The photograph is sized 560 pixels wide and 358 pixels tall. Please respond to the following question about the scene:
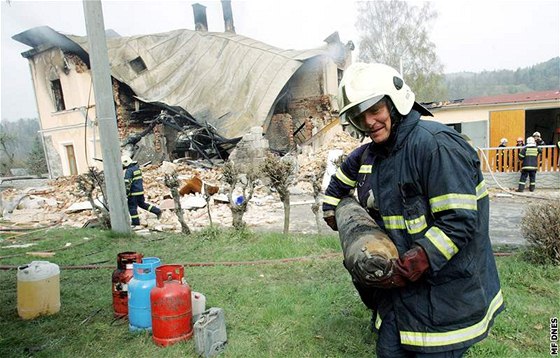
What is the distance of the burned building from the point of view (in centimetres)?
1681

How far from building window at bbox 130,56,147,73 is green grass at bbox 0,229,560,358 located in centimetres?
1507

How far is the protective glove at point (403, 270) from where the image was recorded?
61.6 inches

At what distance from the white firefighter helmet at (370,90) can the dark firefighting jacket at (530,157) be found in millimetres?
11122

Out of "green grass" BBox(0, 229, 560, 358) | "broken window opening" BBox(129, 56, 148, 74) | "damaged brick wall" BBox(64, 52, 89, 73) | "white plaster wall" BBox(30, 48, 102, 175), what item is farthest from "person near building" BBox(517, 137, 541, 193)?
"damaged brick wall" BBox(64, 52, 89, 73)

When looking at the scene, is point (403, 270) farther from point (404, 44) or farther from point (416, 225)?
point (404, 44)

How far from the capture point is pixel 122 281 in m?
3.46

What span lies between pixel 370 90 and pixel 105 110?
6.10 metres

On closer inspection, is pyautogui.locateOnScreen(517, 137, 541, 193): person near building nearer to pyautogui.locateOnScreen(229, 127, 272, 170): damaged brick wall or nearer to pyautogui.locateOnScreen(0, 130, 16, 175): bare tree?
pyautogui.locateOnScreen(229, 127, 272, 170): damaged brick wall

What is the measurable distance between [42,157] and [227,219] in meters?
34.2

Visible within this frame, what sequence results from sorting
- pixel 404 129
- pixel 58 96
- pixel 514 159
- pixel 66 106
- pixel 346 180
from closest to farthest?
pixel 404 129 → pixel 346 180 → pixel 514 159 → pixel 66 106 → pixel 58 96

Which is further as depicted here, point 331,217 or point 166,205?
point 166,205

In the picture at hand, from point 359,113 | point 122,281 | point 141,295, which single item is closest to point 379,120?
point 359,113

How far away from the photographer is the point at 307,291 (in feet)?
12.8

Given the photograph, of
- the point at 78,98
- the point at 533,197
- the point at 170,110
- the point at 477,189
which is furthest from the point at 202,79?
the point at 477,189
